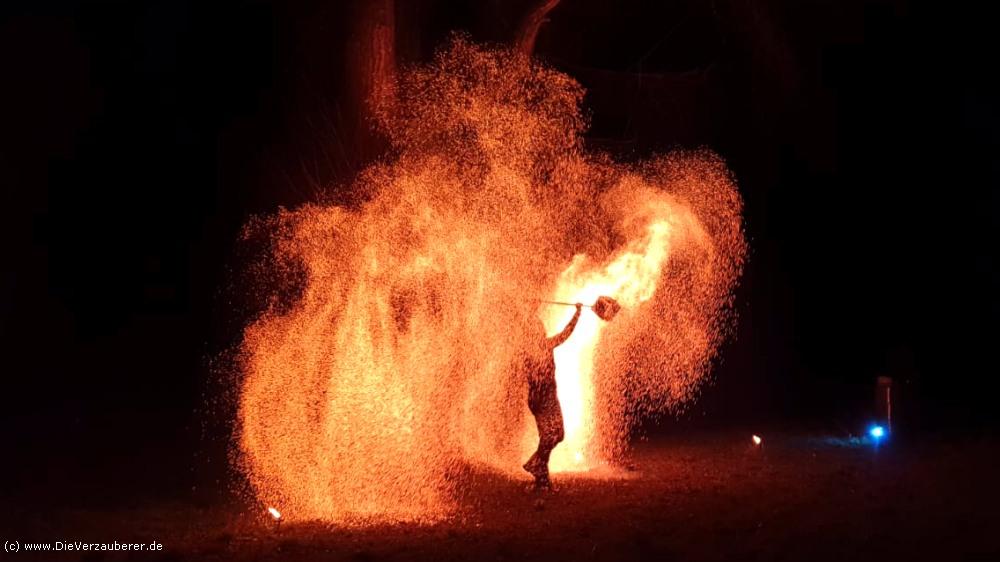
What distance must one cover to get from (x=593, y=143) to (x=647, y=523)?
7.03m

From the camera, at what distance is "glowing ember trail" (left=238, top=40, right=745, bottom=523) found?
9.91 metres

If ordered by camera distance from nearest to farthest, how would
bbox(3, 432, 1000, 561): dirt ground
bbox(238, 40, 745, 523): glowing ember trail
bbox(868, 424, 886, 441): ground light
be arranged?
bbox(3, 432, 1000, 561): dirt ground
bbox(238, 40, 745, 523): glowing ember trail
bbox(868, 424, 886, 441): ground light

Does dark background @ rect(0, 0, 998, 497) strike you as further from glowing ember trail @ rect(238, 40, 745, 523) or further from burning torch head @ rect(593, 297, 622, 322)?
burning torch head @ rect(593, 297, 622, 322)

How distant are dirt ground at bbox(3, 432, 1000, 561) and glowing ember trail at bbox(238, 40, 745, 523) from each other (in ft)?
1.80

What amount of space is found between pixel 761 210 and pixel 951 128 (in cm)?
416

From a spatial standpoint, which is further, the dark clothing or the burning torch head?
the burning torch head

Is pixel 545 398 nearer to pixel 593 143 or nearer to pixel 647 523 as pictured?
pixel 647 523

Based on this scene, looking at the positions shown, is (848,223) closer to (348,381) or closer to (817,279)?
(817,279)

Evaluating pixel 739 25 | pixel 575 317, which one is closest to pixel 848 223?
pixel 739 25

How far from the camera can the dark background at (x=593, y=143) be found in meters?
13.6

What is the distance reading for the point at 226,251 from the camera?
58.2ft

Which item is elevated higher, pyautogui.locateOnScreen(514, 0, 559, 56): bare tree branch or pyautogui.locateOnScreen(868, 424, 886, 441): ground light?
pyautogui.locateOnScreen(514, 0, 559, 56): bare tree branch

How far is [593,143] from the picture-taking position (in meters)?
14.7

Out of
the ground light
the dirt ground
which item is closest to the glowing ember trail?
the dirt ground
